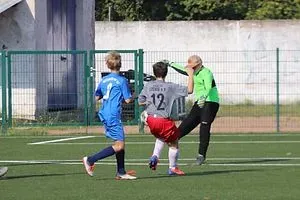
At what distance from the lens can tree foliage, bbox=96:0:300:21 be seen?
151 ft

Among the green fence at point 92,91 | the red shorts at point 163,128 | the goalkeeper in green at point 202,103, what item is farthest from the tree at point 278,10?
the red shorts at point 163,128

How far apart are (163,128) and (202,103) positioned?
6.39 ft

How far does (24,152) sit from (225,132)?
7359mm

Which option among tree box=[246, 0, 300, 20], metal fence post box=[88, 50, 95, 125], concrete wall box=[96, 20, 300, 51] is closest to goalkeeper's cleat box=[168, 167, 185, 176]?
metal fence post box=[88, 50, 95, 125]

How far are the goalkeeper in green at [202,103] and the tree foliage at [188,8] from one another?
30044 millimetres

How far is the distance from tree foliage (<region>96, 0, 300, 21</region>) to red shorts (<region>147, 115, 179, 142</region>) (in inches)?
1282

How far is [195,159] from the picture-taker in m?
16.6

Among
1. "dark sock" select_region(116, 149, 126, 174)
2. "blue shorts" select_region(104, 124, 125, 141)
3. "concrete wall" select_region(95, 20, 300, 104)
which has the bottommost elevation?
"dark sock" select_region(116, 149, 126, 174)

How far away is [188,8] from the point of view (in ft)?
153

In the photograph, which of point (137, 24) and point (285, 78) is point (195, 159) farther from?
point (137, 24)

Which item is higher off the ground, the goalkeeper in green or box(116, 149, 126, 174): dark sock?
the goalkeeper in green

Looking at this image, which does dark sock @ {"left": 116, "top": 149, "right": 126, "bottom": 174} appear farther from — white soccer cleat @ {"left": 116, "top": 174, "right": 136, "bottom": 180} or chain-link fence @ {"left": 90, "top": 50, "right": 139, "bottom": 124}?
chain-link fence @ {"left": 90, "top": 50, "right": 139, "bottom": 124}

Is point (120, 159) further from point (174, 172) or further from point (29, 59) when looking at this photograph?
point (29, 59)

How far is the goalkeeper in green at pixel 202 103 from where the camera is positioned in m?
15.6
